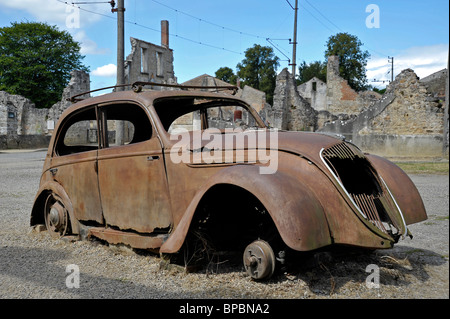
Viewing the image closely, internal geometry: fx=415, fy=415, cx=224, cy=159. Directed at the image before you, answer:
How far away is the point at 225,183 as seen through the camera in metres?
3.09

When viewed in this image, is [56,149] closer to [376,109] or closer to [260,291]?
[260,291]

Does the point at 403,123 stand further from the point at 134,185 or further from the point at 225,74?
the point at 225,74

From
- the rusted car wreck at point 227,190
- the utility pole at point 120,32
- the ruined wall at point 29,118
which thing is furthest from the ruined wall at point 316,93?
the rusted car wreck at point 227,190

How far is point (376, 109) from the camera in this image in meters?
17.8

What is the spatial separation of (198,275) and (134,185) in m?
1.05

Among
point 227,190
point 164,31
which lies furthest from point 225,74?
point 227,190

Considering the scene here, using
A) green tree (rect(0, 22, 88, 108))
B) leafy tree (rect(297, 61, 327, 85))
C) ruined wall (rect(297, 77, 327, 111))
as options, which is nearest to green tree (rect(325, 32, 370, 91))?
ruined wall (rect(297, 77, 327, 111))

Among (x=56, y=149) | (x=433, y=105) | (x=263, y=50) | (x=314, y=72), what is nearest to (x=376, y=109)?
(x=433, y=105)

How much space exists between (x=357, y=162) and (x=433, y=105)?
50.3 ft

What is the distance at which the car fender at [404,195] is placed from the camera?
12.3 feet

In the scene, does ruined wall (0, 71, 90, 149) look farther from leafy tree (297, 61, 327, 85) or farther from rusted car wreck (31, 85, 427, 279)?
leafy tree (297, 61, 327, 85)

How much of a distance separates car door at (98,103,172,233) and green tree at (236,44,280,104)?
57.8m

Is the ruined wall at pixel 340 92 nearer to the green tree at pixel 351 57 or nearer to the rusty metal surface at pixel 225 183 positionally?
the green tree at pixel 351 57

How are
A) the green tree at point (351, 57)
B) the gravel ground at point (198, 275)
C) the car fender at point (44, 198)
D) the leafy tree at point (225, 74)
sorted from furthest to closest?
1. the leafy tree at point (225, 74)
2. the green tree at point (351, 57)
3. the car fender at point (44, 198)
4. the gravel ground at point (198, 275)
